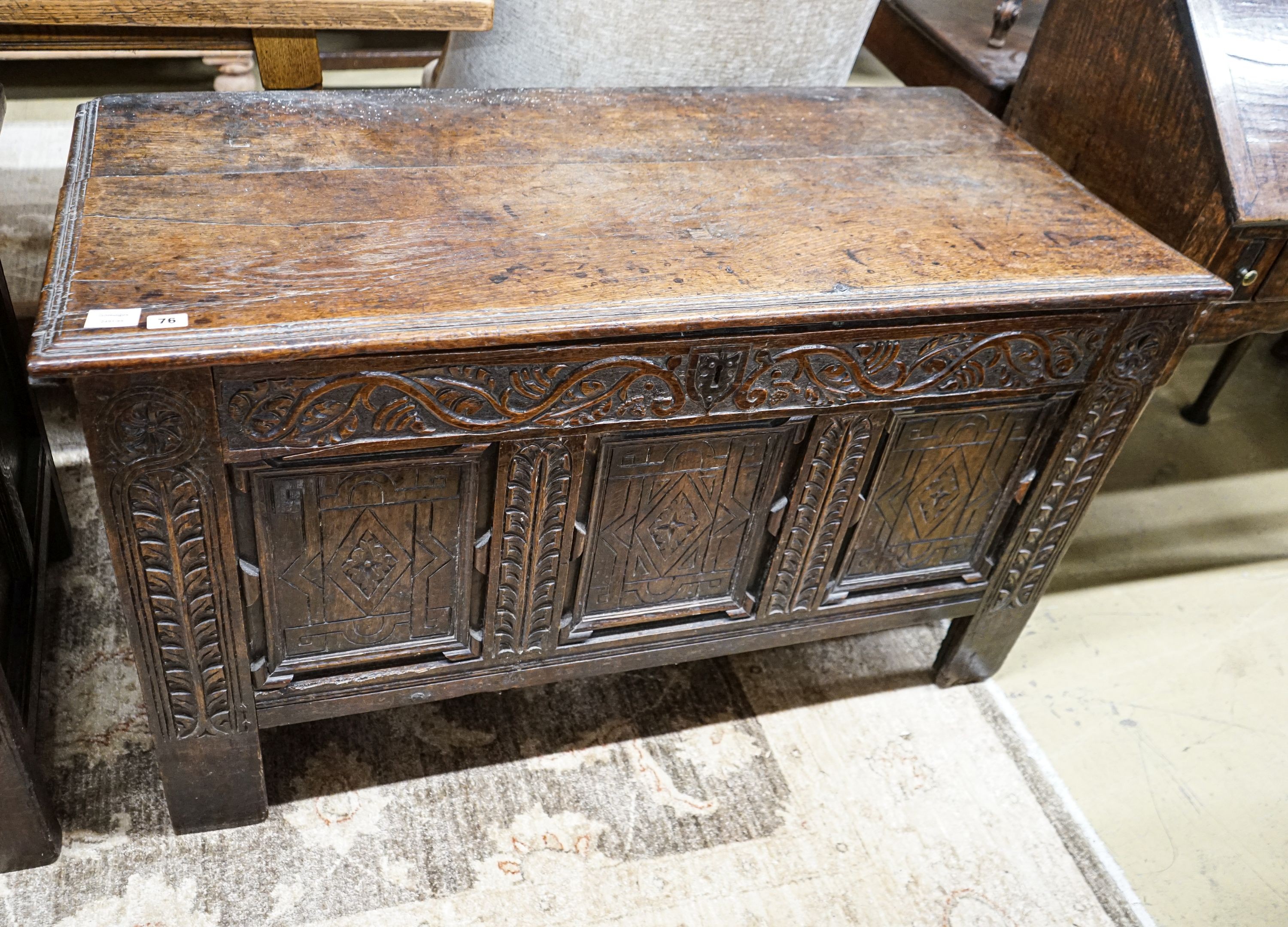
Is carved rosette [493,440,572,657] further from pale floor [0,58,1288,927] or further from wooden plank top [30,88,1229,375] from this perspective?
pale floor [0,58,1288,927]

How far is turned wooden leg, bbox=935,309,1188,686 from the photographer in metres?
1.32

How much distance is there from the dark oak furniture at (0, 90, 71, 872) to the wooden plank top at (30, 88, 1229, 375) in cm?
41

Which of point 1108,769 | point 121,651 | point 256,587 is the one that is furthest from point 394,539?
point 1108,769

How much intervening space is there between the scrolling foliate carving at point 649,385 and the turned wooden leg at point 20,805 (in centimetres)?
44

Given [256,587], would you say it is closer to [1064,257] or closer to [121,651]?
[121,651]

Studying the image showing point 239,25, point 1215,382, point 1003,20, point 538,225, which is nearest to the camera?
point 538,225

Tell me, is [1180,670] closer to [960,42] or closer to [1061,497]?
[1061,497]

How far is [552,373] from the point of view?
1088 millimetres

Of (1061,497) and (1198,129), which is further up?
(1198,129)

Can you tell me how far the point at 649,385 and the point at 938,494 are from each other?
488 mm

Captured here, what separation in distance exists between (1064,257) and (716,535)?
1.71ft

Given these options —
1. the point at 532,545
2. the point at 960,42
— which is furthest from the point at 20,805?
the point at 960,42

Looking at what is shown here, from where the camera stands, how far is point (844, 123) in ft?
4.83

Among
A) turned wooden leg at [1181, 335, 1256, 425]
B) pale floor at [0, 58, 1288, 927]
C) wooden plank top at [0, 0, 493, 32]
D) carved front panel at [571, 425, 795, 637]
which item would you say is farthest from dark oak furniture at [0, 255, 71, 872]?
turned wooden leg at [1181, 335, 1256, 425]
